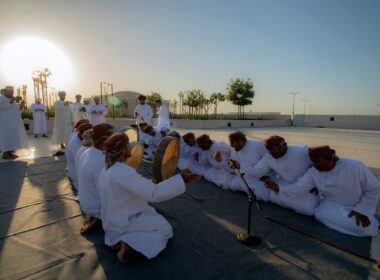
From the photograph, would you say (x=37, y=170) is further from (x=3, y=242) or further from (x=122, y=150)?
(x=122, y=150)

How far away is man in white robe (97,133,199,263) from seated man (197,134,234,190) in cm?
213

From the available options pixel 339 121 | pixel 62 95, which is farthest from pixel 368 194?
pixel 339 121

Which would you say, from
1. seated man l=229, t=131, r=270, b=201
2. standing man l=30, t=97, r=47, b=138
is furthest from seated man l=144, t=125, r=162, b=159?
standing man l=30, t=97, r=47, b=138

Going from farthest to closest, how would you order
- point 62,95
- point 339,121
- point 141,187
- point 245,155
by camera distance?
point 339,121 → point 62,95 → point 245,155 → point 141,187

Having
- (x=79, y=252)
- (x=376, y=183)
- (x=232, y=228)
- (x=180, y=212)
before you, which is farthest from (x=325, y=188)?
(x=79, y=252)

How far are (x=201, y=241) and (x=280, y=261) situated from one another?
2.50 ft

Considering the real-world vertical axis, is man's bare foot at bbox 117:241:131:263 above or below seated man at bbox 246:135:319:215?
below

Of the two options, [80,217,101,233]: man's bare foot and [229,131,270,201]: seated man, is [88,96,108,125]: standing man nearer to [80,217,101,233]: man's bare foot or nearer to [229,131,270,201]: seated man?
[229,131,270,201]: seated man

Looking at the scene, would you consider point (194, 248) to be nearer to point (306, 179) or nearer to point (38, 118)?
point (306, 179)

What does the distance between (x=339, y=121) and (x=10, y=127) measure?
80.8ft

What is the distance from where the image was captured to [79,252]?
248 cm

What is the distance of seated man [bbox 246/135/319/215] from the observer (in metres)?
3.27

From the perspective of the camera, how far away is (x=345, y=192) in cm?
291

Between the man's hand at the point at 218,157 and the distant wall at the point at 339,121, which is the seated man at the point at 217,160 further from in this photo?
the distant wall at the point at 339,121
